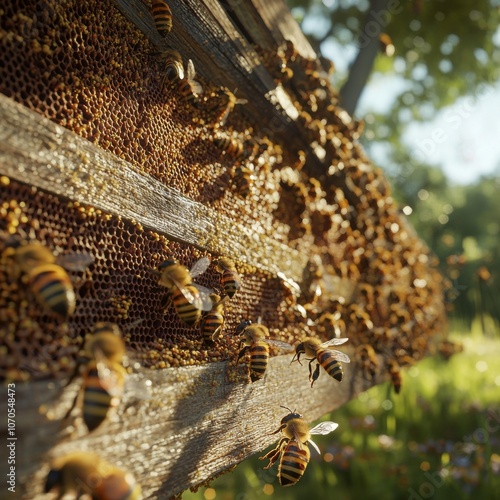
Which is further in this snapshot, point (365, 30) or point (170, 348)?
point (365, 30)

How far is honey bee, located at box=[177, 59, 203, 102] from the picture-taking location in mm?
1915

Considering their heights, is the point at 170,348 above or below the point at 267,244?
below

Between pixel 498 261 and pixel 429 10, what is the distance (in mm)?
14510

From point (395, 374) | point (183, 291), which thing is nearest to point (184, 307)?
point (183, 291)

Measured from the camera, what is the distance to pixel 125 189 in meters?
1.51

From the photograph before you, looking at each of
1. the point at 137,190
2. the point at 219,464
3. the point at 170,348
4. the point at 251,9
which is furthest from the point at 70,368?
the point at 251,9

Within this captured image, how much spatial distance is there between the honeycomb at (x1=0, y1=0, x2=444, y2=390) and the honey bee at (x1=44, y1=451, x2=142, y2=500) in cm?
22

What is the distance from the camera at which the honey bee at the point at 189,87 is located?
1.92 meters

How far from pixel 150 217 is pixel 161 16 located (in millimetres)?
752

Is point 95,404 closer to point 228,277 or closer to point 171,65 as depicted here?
point 228,277

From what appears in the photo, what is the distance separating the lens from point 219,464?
1.70 m

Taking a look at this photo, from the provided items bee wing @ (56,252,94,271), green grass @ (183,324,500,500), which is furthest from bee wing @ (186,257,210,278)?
green grass @ (183,324,500,500)

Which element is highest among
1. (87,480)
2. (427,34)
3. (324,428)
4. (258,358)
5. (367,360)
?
(427,34)

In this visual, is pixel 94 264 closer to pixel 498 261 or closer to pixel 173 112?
pixel 173 112
